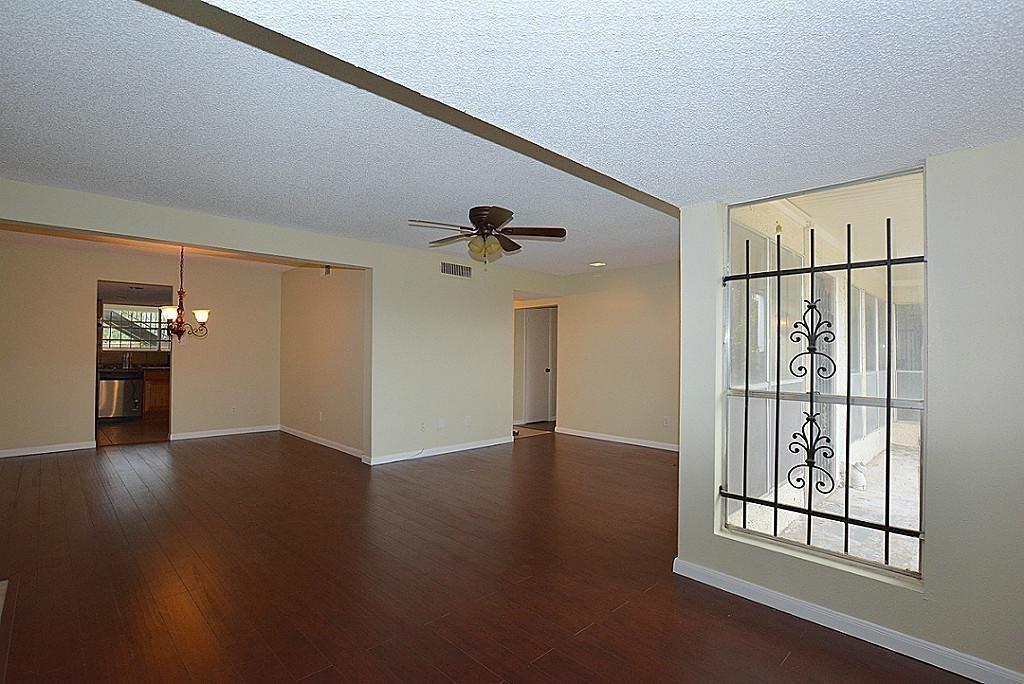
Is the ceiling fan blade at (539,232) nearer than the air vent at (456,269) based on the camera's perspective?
Yes

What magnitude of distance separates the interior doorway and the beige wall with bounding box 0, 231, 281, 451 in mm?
4202

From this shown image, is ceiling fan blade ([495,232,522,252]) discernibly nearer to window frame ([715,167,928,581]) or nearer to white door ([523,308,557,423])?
window frame ([715,167,928,581])

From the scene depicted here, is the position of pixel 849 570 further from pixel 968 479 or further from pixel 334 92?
pixel 334 92

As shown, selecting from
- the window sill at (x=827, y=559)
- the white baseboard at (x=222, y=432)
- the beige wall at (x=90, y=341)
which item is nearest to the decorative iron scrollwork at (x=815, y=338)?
the window sill at (x=827, y=559)

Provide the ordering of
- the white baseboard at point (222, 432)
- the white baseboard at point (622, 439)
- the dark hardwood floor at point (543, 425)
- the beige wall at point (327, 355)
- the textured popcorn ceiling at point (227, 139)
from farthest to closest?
the dark hardwood floor at point (543, 425) < the white baseboard at point (222, 432) < the white baseboard at point (622, 439) < the beige wall at point (327, 355) < the textured popcorn ceiling at point (227, 139)

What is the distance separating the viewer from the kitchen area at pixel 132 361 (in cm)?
927

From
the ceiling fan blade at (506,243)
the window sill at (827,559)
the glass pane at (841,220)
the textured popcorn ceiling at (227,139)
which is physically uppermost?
the textured popcorn ceiling at (227,139)

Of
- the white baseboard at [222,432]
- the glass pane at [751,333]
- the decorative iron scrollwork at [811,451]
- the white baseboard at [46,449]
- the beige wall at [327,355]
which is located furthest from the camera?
the white baseboard at [222,432]

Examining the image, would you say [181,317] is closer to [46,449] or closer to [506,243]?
[46,449]

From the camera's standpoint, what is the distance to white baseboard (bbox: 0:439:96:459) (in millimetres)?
6277

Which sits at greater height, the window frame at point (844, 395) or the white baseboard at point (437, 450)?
the window frame at point (844, 395)

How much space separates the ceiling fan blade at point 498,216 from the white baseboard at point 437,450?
3246 mm

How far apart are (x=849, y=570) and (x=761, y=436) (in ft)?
2.51

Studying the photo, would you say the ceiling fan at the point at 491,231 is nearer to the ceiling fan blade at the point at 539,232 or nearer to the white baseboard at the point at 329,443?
the ceiling fan blade at the point at 539,232
